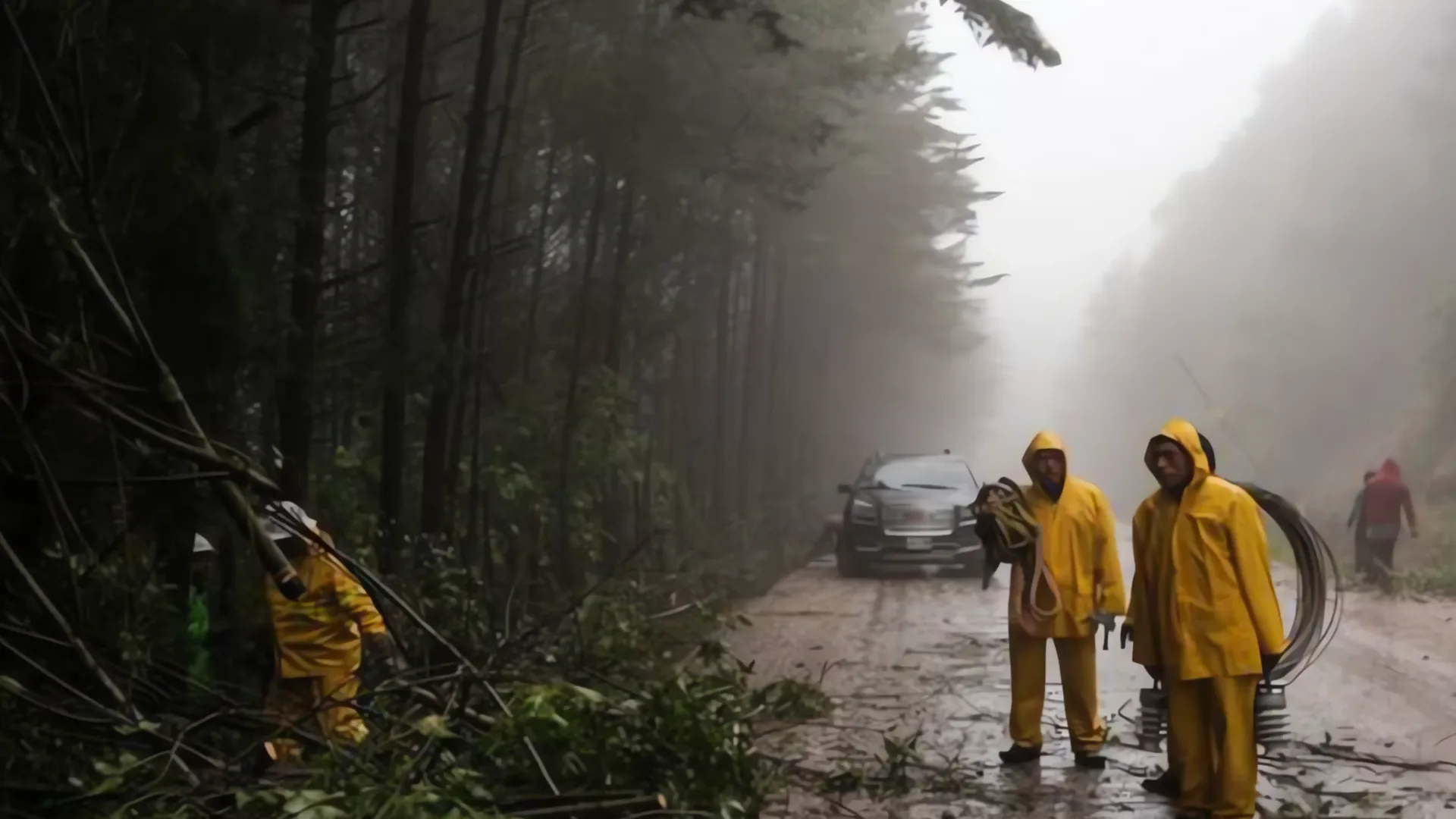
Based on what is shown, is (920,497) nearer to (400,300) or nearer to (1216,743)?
(400,300)

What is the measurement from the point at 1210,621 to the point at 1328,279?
4981cm

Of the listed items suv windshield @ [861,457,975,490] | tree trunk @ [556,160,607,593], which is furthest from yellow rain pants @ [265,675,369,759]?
suv windshield @ [861,457,975,490]

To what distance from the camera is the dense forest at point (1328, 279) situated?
4484 cm

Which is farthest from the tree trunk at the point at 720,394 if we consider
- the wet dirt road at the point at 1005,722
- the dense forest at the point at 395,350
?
the wet dirt road at the point at 1005,722

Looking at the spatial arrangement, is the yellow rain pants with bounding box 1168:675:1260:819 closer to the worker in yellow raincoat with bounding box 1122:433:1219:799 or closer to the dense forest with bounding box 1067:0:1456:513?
the worker in yellow raincoat with bounding box 1122:433:1219:799

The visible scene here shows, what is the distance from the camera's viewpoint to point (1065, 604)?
315 inches

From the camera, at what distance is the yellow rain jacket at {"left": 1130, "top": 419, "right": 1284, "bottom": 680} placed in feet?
21.7

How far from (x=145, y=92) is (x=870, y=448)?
144 ft

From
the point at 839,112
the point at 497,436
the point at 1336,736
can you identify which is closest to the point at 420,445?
the point at 497,436

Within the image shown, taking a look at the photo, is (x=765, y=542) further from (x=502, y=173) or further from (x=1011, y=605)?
(x=1011, y=605)

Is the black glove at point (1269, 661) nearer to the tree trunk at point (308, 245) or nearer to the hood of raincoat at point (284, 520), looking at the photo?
the hood of raincoat at point (284, 520)

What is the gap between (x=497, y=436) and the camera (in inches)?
562

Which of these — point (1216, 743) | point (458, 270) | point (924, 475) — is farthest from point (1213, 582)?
point (924, 475)

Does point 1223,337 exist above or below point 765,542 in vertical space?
above
